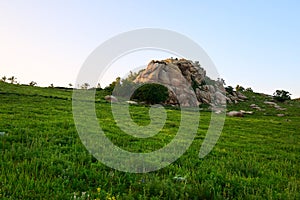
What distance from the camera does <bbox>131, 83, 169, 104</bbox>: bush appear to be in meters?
47.6

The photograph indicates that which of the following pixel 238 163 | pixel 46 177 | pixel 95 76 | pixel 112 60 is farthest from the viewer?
pixel 112 60

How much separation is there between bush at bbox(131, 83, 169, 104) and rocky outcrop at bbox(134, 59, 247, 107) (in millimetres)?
1502

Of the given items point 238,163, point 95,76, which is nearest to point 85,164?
point 238,163

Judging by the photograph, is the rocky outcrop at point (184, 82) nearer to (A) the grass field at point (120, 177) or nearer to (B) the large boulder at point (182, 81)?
(B) the large boulder at point (182, 81)

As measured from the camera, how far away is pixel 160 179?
781 cm

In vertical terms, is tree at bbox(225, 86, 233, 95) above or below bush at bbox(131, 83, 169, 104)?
above

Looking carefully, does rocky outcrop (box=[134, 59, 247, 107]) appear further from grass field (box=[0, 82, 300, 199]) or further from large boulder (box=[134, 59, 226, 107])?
grass field (box=[0, 82, 300, 199])

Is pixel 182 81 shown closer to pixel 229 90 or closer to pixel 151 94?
pixel 151 94

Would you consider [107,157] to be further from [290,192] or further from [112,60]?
[112,60]

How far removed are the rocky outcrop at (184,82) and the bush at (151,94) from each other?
1502 mm

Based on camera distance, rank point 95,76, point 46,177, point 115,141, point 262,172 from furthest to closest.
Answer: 1. point 95,76
2. point 115,141
3. point 262,172
4. point 46,177

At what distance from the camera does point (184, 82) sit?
5988 centimetres

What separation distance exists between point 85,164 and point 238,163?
219 inches

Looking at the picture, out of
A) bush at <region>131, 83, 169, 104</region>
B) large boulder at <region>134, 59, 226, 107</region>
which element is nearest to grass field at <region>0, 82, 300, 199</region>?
bush at <region>131, 83, 169, 104</region>
